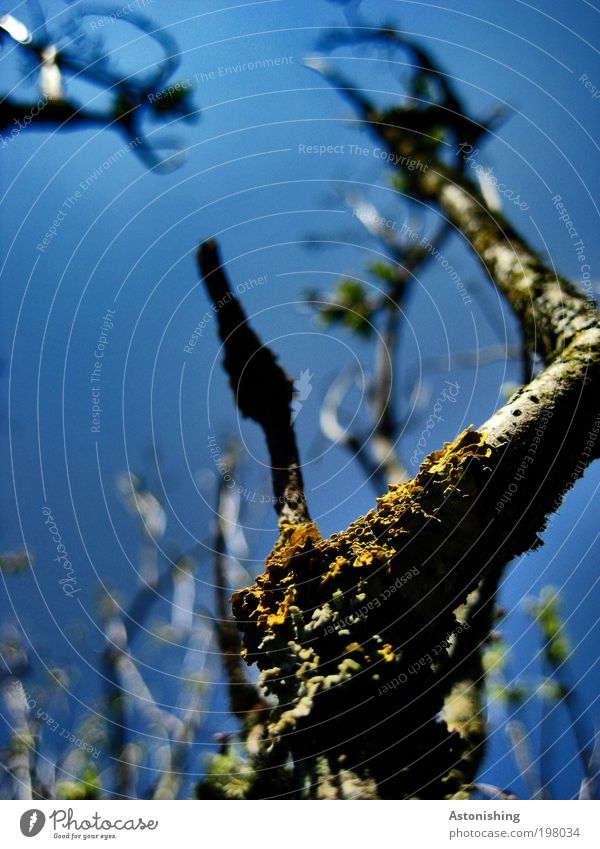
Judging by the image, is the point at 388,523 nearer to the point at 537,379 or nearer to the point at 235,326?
the point at 537,379

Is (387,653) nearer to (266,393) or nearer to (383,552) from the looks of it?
(383,552)

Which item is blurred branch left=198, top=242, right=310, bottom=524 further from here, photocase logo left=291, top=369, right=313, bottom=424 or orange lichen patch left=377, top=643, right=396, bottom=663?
orange lichen patch left=377, top=643, right=396, bottom=663

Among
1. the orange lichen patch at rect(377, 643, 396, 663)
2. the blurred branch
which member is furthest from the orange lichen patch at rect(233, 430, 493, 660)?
the blurred branch
